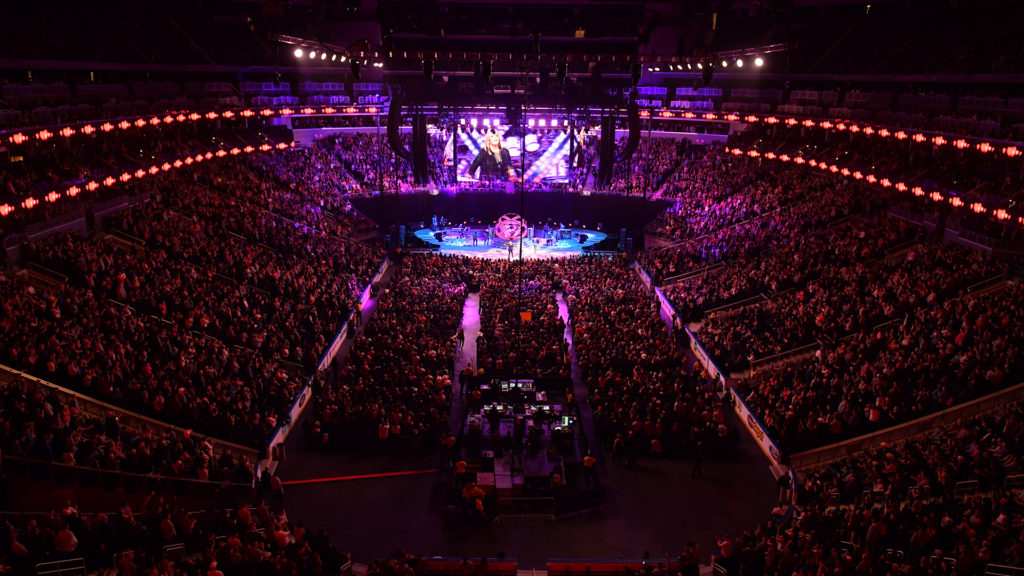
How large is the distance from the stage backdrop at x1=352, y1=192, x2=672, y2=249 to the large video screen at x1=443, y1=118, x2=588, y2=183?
1.35 meters

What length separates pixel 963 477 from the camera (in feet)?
42.2

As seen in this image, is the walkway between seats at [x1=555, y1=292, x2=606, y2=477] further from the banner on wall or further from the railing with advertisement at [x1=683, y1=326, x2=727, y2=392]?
the banner on wall

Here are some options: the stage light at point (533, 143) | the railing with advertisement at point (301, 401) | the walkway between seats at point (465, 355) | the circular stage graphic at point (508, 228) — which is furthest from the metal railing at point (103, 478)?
the stage light at point (533, 143)

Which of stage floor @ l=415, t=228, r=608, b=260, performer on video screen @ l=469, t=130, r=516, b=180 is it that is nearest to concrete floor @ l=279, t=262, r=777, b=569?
stage floor @ l=415, t=228, r=608, b=260

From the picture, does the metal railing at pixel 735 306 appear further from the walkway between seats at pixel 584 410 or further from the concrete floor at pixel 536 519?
the concrete floor at pixel 536 519

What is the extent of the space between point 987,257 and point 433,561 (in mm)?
17628

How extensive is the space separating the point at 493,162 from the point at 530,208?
11.4 feet

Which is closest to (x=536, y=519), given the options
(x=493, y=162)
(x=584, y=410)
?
(x=584, y=410)

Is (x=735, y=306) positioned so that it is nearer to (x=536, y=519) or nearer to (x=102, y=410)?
(x=536, y=519)

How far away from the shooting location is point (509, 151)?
41062 mm

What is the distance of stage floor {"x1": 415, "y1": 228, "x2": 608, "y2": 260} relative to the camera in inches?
1415

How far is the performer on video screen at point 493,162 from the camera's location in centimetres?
4091

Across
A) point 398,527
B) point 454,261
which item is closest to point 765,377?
point 398,527

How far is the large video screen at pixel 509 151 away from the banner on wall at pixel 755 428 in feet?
80.5
